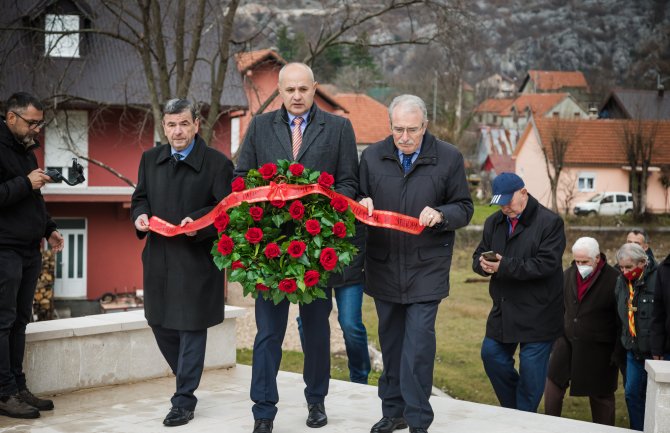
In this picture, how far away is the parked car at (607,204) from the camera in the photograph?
121ft

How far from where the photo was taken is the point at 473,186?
45.2 m

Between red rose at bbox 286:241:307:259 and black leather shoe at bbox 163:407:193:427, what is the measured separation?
1546 mm

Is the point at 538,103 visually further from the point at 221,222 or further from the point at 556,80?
the point at 221,222

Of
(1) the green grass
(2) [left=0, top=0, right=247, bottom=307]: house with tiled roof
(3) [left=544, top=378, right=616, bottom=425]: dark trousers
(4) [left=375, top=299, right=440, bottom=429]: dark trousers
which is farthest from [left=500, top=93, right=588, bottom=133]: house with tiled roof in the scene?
(4) [left=375, top=299, right=440, bottom=429]: dark trousers

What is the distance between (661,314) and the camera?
6.89 metres

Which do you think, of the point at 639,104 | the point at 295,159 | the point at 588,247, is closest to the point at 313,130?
the point at 295,159

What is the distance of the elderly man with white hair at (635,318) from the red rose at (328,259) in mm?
3409

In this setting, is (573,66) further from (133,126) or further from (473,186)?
(133,126)

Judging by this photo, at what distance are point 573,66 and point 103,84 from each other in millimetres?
107014

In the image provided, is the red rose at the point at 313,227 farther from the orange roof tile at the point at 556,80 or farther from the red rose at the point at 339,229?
the orange roof tile at the point at 556,80

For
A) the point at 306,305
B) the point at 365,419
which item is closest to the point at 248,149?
the point at 306,305

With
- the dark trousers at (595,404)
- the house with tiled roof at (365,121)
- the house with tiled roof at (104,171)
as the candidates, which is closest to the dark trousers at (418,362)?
the dark trousers at (595,404)

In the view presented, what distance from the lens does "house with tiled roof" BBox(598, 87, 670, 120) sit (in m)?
43.5

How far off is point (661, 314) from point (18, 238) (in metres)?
4.66
